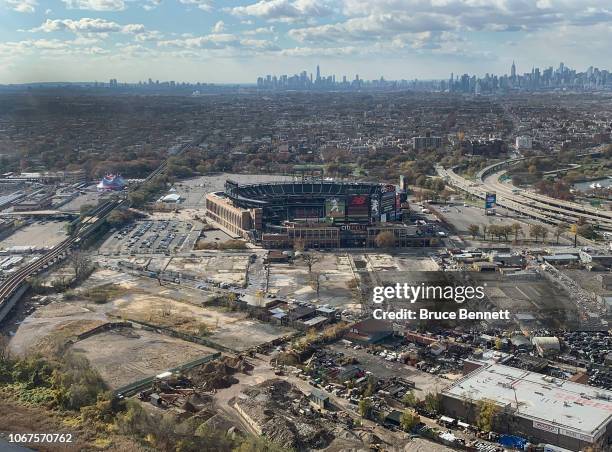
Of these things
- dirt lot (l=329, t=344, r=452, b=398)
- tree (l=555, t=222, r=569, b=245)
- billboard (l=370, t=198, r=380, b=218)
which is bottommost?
dirt lot (l=329, t=344, r=452, b=398)

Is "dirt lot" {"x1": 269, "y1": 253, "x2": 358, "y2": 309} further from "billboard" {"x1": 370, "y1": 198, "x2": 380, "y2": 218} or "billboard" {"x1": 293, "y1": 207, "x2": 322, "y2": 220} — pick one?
"billboard" {"x1": 293, "y1": 207, "x2": 322, "y2": 220}

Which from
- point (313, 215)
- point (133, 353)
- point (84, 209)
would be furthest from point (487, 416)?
point (84, 209)

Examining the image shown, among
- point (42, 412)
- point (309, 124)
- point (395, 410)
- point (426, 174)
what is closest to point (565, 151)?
point (426, 174)

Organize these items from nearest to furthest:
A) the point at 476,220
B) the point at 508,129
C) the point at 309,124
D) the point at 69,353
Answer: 1. the point at 69,353
2. the point at 476,220
3. the point at 508,129
4. the point at 309,124

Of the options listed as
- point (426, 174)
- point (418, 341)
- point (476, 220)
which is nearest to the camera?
point (418, 341)

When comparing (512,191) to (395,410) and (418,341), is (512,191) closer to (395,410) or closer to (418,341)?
(418,341)

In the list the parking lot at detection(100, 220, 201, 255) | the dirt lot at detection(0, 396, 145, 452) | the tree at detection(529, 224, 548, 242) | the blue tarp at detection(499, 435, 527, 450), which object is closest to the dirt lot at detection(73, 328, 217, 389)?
the dirt lot at detection(0, 396, 145, 452)
